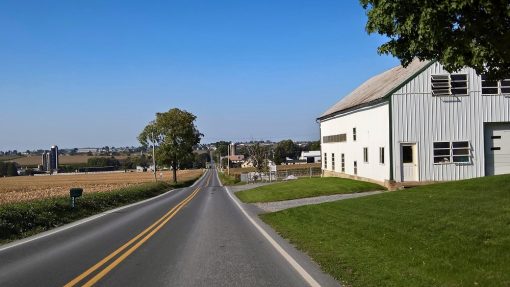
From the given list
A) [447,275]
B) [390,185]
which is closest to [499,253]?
[447,275]

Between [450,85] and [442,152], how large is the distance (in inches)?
145

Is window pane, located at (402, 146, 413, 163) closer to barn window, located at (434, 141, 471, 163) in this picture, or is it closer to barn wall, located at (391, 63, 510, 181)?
barn wall, located at (391, 63, 510, 181)

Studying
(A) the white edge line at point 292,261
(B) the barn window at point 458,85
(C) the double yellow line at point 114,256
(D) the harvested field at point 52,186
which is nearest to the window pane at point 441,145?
(B) the barn window at point 458,85

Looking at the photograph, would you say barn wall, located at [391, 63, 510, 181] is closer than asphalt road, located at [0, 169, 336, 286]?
No

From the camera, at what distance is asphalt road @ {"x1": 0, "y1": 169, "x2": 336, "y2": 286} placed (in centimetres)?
855

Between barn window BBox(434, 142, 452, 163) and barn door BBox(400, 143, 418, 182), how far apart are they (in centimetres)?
114

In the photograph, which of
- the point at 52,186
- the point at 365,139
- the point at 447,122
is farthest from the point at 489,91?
the point at 52,186

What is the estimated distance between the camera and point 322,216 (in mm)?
18297

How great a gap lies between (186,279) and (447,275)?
3.98 m

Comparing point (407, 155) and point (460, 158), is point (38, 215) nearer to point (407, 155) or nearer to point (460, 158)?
point (407, 155)

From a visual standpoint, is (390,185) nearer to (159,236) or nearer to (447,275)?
(159,236)

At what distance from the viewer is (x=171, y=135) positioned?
82125mm

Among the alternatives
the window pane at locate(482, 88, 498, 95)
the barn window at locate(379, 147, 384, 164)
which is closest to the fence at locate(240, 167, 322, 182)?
the barn window at locate(379, 147, 384, 164)

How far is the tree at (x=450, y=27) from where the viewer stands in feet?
28.8
